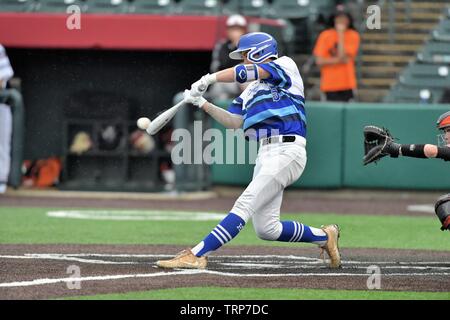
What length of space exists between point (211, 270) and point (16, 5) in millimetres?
11815

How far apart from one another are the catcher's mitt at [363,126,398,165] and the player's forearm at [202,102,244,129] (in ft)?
3.93

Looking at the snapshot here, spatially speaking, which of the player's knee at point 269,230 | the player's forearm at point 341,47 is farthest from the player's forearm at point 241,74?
the player's forearm at point 341,47

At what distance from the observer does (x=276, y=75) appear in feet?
28.7

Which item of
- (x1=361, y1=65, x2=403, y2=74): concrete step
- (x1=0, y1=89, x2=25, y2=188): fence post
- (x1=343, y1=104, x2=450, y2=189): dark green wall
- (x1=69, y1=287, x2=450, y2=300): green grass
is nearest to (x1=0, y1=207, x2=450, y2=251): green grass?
(x1=343, y1=104, x2=450, y2=189): dark green wall

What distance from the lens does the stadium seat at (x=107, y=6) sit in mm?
19584

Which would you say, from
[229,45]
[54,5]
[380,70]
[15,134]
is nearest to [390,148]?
[229,45]

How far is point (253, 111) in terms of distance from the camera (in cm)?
896

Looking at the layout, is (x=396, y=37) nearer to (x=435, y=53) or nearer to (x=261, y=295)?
(x=435, y=53)

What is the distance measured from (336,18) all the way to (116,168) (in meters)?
4.59

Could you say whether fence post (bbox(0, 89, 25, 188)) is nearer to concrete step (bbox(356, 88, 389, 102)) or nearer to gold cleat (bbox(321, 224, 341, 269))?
concrete step (bbox(356, 88, 389, 102))

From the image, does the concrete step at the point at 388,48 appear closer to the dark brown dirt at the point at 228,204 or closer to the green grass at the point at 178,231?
the dark brown dirt at the point at 228,204

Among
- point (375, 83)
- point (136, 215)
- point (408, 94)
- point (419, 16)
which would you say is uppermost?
point (419, 16)

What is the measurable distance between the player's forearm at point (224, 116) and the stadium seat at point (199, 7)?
10.3 metres
